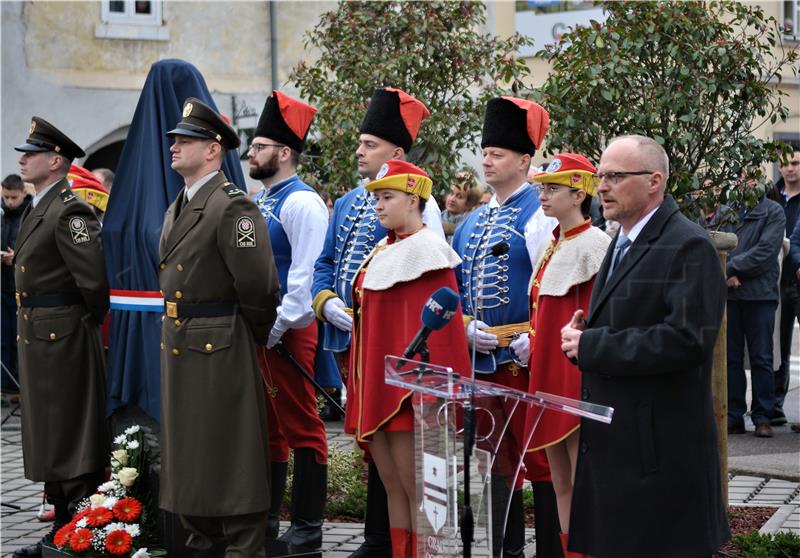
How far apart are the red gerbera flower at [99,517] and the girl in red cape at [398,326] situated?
1392mm

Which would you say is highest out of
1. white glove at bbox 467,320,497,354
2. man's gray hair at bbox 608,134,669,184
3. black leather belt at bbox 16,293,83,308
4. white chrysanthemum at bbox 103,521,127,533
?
man's gray hair at bbox 608,134,669,184

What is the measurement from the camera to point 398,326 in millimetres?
6203

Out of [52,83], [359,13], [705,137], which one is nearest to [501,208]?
[705,137]

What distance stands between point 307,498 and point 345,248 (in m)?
1.34

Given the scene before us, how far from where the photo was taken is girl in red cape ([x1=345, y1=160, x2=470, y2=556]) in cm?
616

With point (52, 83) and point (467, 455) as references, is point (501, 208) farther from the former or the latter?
point (52, 83)

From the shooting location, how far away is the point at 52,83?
18.8m

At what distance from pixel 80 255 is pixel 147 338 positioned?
698 mm

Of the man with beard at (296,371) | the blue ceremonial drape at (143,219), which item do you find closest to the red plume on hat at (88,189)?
the blue ceremonial drape at (143,219)

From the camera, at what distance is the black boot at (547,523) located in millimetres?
6379

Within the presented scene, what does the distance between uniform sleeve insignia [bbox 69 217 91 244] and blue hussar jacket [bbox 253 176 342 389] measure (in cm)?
93

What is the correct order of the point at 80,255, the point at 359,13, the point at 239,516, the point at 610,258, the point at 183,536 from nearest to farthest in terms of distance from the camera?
the point at 610,258, the point at 239,516, the point at 183,536, the point at 80,255, the point at 359,13

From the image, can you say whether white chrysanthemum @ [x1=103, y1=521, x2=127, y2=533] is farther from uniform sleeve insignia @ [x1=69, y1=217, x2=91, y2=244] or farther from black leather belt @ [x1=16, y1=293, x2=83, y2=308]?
uniform sleeve insignia @ [x1=69, y1=217, x2=91, y2=244]

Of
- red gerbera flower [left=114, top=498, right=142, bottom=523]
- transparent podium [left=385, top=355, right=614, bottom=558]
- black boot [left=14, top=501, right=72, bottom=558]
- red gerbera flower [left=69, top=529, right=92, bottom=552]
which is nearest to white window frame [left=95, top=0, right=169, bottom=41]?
black boot [left=14, top=501, right=72, bottom=558]
